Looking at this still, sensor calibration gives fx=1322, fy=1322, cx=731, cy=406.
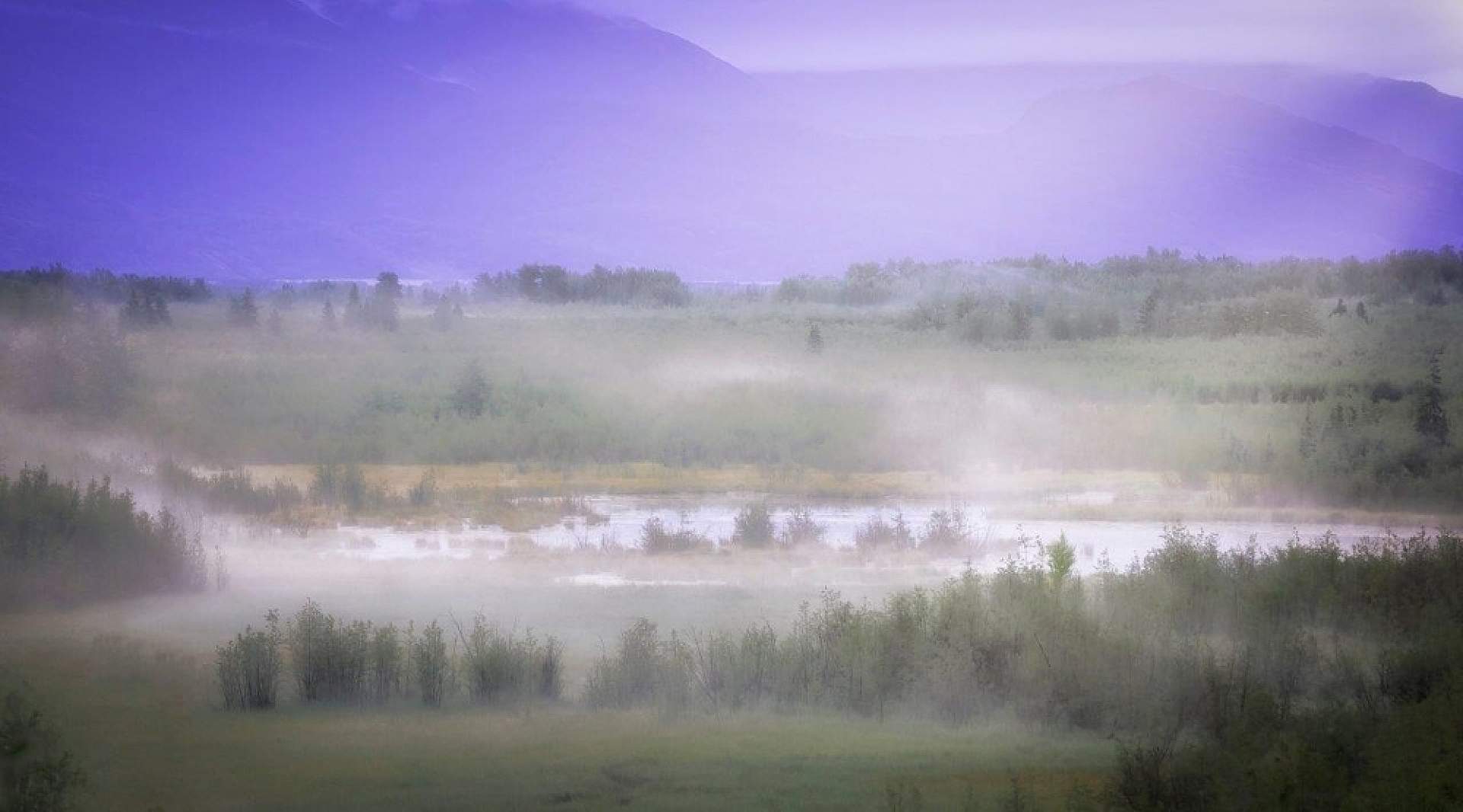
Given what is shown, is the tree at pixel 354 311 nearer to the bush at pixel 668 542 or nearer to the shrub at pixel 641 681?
the bush at pixel 668 542

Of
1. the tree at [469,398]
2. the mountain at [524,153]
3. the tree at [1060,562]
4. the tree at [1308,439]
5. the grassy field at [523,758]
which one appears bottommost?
the grassy field at [523,758]

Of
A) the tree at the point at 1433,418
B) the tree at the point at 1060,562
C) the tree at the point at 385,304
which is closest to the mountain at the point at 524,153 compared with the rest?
the tree at the point at 385,304

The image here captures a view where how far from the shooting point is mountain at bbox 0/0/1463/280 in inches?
891

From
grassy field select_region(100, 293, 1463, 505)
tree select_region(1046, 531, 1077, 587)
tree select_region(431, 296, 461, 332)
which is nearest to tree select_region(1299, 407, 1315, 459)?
grassy field select_region(100, 293, 1463, 505)

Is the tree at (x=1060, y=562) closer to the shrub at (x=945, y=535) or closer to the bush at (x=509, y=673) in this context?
the shrub at (x=945, y=535)

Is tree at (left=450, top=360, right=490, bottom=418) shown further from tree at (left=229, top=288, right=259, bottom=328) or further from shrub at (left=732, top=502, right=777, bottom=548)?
shrub at (left=732, top=502, right=777, bottom=548)

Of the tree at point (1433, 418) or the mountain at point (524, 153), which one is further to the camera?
the mountain at point (524, 153)

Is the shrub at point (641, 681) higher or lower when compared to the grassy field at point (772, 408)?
lower

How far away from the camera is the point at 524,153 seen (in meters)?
24.8

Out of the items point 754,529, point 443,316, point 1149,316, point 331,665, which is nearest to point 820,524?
point 754,529

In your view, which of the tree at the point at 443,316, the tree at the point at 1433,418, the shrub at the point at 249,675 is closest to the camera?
the shrub at the point at 249,675

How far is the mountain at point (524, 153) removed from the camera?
22.6 m

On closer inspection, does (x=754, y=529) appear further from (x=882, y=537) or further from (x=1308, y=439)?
(x=1308, y=439)

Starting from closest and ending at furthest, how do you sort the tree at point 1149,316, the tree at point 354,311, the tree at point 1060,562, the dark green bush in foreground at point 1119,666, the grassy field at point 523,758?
the dark green bush in foreground at point 1119,666 < the grassy field at point 523,758 < the tree at point 1060,562 < the tree at point 354,311 < the tree at point 1149,316
